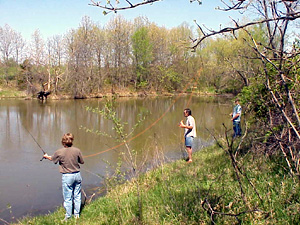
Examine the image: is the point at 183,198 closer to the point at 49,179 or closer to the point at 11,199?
the point at 11,199

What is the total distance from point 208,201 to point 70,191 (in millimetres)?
2602

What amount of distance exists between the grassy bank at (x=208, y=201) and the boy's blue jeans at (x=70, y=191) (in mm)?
206

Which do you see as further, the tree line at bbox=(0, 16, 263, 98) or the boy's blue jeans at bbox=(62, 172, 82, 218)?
the tree line at bbox=(0, 16, 263, 98)

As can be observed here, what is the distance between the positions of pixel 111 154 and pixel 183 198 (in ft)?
21.9

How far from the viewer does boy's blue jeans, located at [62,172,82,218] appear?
5.29 metres

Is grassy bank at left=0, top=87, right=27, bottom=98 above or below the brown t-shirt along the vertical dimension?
above

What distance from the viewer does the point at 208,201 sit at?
394 cm

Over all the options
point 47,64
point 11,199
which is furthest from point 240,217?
point 47,64

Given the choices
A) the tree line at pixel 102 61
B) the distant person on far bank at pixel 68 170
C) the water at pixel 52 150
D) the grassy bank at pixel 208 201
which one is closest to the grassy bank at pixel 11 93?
the tree line at pixel 102 61

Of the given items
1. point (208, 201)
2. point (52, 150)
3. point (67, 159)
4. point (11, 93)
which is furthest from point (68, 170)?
point (11, 93)

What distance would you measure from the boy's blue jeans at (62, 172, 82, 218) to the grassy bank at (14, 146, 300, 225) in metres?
0.21

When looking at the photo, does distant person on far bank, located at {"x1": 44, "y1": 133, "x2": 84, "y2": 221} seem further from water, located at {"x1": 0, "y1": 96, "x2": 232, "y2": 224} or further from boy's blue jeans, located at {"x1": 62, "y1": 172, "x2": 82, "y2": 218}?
water, located at {"x1": 0, "y1": 96, "x2": 232, "y2": 224}

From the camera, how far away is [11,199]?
7043 mm

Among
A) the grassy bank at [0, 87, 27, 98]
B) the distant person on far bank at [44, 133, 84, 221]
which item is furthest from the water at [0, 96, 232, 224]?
the grassy bank at [0, 87, 27, 98]
